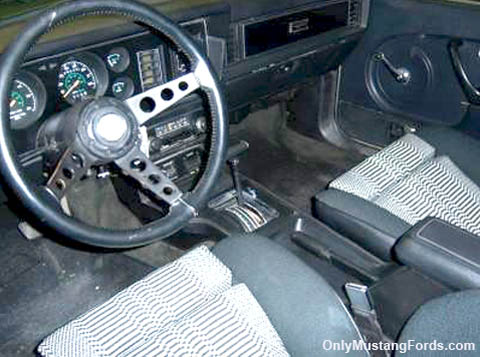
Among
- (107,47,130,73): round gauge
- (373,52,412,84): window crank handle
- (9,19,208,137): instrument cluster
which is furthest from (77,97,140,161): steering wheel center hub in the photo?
(373,52,412,84): window crank handle

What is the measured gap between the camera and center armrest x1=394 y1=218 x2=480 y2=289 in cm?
121

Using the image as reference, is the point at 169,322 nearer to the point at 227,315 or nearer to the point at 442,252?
the point at 227,315

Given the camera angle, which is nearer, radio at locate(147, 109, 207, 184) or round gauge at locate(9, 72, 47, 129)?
round gauge at locate(9, 72, 47, 129)

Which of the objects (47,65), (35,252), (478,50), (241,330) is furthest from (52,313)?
(478,50)

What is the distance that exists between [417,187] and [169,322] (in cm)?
88

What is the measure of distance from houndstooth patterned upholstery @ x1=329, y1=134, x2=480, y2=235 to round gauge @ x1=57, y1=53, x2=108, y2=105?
742mm

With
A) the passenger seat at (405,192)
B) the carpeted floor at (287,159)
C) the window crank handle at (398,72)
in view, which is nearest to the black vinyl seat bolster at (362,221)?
the passenger seat at (405,192)

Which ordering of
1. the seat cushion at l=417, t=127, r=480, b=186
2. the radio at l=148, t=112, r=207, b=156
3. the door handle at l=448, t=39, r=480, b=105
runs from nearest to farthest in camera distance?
the seat cushion at l=417, t=127, r=480, b=186 < the radio at l=148, t=112, r=207, b=156 < the door handle at l=448, t=39, r=480, b=105

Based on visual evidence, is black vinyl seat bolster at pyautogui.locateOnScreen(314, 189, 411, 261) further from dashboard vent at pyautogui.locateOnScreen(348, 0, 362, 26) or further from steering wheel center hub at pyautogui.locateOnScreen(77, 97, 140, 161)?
dashboard vent at pyautogui.locateOnScreen(348, 0, 362, 26)

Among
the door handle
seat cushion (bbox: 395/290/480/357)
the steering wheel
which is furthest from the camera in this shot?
the door handle

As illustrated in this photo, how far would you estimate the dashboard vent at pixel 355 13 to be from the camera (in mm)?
2283

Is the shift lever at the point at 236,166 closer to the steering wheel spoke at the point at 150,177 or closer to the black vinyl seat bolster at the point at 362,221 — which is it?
the black vinyl seat bolster at the point at 362,221

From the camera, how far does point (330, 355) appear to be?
109 centimetres

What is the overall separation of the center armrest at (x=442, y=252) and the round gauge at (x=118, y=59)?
2.91ft
